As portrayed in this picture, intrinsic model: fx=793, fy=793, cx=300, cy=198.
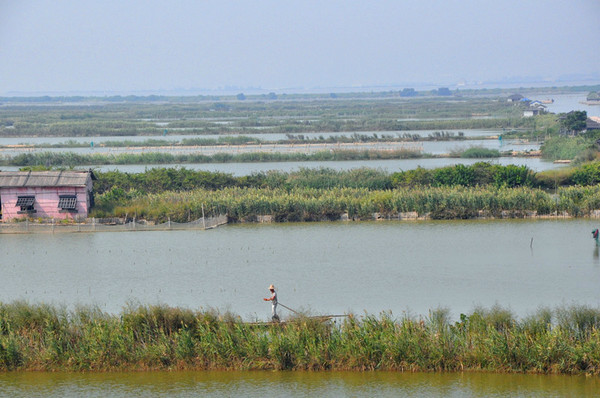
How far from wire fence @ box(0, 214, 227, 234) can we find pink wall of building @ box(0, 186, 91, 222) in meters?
0.39

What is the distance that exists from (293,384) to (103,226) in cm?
1326

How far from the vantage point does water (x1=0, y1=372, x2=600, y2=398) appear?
11336 millimetres

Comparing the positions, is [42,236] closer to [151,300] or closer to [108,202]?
[108,202]

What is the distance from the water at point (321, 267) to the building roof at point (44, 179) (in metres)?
1.70

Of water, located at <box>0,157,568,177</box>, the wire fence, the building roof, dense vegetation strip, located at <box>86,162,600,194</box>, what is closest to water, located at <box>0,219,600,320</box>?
the wire fence

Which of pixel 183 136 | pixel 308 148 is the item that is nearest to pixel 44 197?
pixel 308 148

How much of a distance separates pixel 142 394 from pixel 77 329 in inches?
73.0

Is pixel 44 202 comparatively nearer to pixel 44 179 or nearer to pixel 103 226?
pixel 44 179

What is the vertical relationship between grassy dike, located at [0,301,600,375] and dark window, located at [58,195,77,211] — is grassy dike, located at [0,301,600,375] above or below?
below

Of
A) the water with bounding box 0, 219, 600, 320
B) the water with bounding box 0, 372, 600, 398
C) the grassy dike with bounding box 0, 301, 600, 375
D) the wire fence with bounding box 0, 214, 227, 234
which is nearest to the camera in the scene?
the water with bounding box 0, 372, 600, 398

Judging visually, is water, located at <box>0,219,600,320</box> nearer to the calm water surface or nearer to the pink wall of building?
the pink wall of building

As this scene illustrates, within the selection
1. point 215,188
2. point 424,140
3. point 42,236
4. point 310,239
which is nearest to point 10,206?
point 42,236

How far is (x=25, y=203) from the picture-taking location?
79.4 feet

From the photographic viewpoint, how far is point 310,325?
1236 cm
